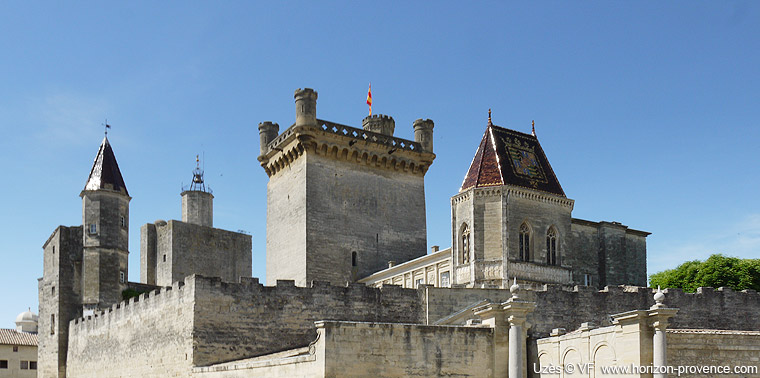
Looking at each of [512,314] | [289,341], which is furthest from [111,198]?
[512,314]

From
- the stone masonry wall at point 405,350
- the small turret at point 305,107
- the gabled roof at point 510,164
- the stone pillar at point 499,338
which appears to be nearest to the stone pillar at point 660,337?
the stone pillar at point 499,338

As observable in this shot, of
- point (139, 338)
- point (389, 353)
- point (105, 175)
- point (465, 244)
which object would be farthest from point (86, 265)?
point (389, 353)

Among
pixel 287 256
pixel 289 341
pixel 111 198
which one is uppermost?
pixel 111 198

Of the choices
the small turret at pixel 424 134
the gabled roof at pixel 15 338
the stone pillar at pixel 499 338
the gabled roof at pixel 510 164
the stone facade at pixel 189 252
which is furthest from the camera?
the stone facade at pixel 189 252

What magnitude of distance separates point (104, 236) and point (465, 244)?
19.7 meters

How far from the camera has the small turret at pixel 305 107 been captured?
129 feet

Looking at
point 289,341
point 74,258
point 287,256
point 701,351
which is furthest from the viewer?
point 74,258

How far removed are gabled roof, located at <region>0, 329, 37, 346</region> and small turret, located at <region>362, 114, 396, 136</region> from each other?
29536 mm

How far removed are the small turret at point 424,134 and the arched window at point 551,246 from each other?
9.78 meters

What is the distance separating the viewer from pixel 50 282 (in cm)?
4338

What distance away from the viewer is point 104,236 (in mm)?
42969

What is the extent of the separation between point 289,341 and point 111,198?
20.0m

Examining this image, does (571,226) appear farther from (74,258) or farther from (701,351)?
(74,258)

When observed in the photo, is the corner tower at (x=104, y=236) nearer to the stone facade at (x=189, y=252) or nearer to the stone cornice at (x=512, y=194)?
the stone facade at (x=189, y=252)
